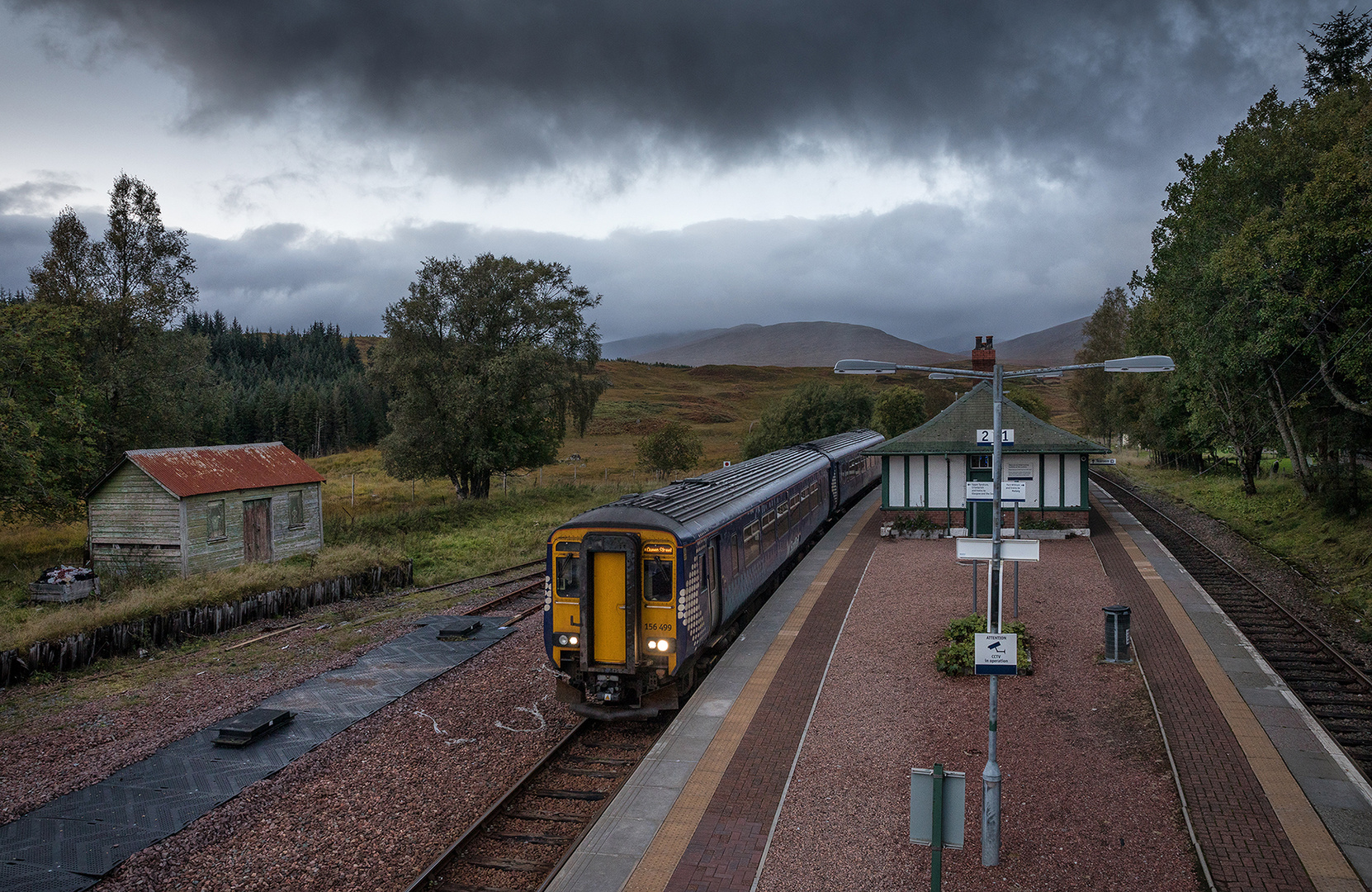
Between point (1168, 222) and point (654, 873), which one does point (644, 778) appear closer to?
point (654, 873)

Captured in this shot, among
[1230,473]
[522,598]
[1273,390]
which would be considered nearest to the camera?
[522,598]

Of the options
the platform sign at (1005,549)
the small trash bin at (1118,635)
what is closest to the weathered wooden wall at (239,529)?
the platform sign at (1005,549)

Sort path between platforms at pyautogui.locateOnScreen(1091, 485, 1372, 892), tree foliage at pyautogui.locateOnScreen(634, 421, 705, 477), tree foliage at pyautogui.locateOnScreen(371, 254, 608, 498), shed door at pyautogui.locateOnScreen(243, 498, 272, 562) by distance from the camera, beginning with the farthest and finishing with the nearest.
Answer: tree foliage at pyautogui.locateOnScreen(634, 421, 705, 477)
tree foliage at pyautogui.locateOnScreen(371, 254, 608, 498)
shed door at pyautogui.locateOnScreen(243, 498, 272, 562)
path between platforms at pyautogui.locateOnScreen(1091, 485, 1372, 892)

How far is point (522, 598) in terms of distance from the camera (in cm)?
2058

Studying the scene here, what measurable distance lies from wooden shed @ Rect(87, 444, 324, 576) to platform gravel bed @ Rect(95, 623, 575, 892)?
12.4m

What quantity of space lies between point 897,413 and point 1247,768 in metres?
45.8

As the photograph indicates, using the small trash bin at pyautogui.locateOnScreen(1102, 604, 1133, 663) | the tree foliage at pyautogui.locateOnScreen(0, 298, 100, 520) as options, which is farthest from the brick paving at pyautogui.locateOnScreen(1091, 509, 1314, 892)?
the tree foliage at pyautogui.locateOnScreen(0, 298, 100, 520)

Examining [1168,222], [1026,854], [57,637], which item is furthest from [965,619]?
[1168,222]

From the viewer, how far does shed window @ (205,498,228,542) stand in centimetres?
2223

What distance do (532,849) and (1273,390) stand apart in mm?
33110

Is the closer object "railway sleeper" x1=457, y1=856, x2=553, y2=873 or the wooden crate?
"railway sleeper" x1=457, y1=856, x2=553, y2=873

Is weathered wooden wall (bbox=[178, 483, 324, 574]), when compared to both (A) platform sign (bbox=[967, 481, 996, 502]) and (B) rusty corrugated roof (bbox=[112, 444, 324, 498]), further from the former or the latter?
(A) platform sign (bbox=[967, 481, 996, 502])

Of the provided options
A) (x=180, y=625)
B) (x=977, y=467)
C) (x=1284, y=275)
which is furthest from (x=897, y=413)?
(x=180, y=625)

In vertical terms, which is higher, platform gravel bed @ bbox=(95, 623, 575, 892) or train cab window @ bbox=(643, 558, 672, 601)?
train cab window @ bbox=(643, 558, 672, 601)
